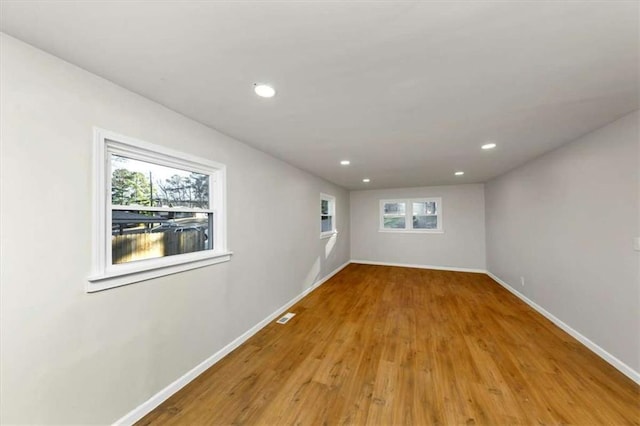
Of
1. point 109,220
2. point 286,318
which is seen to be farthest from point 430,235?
point 109,220

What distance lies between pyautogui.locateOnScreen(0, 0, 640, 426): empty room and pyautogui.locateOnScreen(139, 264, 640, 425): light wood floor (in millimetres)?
21

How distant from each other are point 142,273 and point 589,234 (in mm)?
4316

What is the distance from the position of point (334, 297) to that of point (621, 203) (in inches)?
144

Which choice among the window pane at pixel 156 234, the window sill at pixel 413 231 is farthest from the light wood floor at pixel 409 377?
the window sill at pixel 413 231

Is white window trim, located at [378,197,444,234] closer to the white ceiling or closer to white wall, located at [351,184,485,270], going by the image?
white wall, located at [351,184,485,270]

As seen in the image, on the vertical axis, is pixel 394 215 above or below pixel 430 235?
above

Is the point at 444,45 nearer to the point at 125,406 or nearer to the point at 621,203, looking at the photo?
the point at 621,203

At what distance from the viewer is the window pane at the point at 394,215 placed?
6.62 metres

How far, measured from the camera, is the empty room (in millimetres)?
1134

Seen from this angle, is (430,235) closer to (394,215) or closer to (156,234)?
(394,215)

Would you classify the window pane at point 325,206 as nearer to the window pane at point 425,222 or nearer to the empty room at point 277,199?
the empty room at point 277,199

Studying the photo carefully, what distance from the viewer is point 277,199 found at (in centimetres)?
340

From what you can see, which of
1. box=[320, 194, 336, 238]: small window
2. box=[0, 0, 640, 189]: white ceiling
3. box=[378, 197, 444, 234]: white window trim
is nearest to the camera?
box=[0, 0, 640, 189]: white ceiling

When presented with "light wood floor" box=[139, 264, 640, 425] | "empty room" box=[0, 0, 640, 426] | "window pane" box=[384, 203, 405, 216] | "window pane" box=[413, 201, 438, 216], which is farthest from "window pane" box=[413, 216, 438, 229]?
"light wood floor" box=[139, 264, 640, 425]
